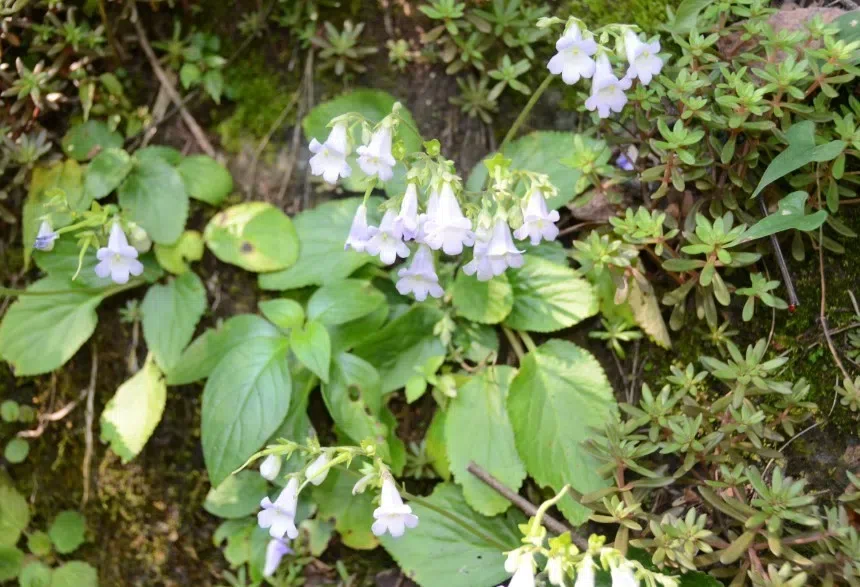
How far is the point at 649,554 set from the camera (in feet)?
7.29

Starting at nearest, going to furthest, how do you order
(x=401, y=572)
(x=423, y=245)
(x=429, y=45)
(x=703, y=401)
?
(x=423, y=245), (x=703, y=401), (x=401, y=572), (x=429, y=45)

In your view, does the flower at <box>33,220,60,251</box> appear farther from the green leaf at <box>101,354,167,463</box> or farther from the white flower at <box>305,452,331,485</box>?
the white flower at <box>305,452,331,485</box>

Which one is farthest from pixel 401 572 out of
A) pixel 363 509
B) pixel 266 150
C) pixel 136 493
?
pixel 266 150

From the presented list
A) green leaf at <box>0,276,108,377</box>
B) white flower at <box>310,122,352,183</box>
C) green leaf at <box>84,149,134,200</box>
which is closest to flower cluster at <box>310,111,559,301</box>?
white flower at <box>310,122,352,183</box>

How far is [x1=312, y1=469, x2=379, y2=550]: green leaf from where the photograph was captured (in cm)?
263

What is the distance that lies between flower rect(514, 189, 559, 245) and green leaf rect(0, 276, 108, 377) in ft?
5.88

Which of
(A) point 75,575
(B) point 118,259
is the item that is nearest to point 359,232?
(B) point 118,259

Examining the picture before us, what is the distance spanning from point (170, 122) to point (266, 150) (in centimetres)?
45

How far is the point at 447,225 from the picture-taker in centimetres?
198

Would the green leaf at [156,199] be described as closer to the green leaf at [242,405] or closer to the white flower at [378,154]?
the green leaf at [242,405]

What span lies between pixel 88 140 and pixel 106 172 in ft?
0.76

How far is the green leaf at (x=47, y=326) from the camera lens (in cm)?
282

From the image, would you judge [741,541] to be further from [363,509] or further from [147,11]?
[147,11]

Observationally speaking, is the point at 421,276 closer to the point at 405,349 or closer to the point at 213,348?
the point at 405,349
